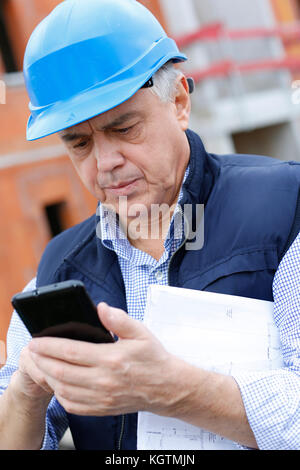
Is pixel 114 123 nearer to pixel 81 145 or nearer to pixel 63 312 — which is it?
pixel 81 145

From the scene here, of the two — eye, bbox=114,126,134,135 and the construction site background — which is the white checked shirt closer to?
eye, bbox=114,126,134,135

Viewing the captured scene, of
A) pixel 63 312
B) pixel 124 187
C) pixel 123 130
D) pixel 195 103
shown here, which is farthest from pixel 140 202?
pixel 195 103

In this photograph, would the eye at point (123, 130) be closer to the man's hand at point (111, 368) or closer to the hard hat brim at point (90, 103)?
the hard hat brim at point (90, 103)

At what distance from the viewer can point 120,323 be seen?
3.10 ft

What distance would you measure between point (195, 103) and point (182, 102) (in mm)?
7947

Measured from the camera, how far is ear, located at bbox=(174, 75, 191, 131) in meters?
1.49

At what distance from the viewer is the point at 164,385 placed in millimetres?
1017

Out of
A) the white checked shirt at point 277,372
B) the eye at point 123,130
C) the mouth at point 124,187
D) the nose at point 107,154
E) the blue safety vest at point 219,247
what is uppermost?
the eye at point 123,130

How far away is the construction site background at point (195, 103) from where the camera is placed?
24.6ft

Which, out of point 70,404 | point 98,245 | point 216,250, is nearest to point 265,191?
point 216,250

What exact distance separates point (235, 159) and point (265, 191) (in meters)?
0.20

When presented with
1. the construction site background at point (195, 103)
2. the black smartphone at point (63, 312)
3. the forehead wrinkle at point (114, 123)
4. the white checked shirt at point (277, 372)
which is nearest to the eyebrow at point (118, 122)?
the forehead wrinkle at point (114, 123)

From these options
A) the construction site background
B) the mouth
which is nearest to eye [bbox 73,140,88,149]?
the mouth

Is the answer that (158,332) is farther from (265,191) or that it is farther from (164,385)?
(265,191)
